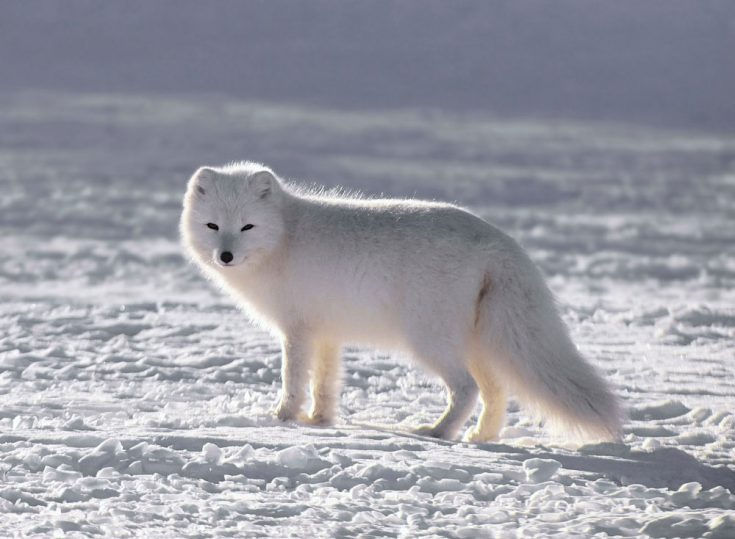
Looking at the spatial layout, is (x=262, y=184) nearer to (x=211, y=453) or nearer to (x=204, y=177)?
(x=204, y=177)

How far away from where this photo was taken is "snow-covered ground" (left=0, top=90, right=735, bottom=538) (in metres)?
2.96

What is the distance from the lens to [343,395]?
476 cm

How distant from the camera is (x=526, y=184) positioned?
41.3 ft

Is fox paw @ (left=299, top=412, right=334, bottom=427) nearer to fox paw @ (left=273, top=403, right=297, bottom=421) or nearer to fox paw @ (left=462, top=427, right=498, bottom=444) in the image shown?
fox paw @ (left=273, top=403, right=297, bottom=421)

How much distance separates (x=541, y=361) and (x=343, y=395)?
1246 mm

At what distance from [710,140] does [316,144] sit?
611cm

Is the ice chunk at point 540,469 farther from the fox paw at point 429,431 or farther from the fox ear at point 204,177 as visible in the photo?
the fox ear at point 204,177

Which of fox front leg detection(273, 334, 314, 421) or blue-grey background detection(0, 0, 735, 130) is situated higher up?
blue-grey background detection(0, 0, 735, 130)

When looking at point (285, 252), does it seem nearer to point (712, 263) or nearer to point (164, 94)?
point (712, 263)

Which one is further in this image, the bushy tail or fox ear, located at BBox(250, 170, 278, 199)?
fox ear, located at BBox(250, 170, 278, 199)

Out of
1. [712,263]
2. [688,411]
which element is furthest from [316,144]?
[688,411]

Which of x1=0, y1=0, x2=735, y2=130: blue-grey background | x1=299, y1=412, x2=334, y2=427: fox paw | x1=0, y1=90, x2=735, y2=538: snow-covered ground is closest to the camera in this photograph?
x1=0, y1=90, x2=735, y2=538: snow-covered ground

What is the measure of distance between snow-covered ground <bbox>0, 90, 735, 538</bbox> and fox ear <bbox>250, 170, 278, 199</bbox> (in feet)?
2.68

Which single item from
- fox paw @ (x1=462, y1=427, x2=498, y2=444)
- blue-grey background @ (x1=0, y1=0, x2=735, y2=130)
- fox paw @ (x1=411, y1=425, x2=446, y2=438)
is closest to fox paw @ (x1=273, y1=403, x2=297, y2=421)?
fox paw @ (x1=411, y1=425, x2=446, y2=438)
